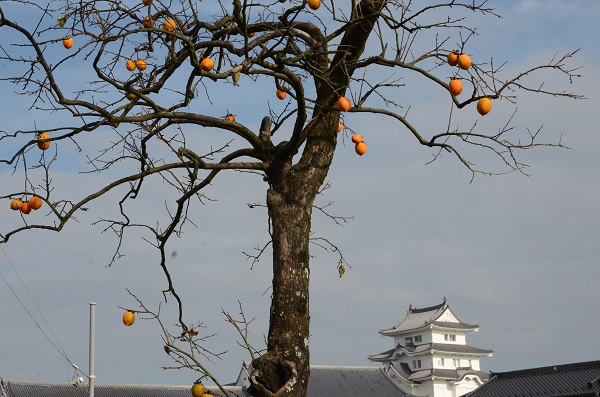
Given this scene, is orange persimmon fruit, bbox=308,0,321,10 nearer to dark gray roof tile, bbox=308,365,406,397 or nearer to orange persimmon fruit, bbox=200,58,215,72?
orange persimmon fruit, bbox=200,58,215,72

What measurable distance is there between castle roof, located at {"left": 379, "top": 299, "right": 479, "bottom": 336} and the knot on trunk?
45.4m

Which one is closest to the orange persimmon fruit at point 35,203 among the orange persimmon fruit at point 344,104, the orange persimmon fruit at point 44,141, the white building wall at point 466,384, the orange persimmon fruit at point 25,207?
the orange persimmon fruit at point 25,207

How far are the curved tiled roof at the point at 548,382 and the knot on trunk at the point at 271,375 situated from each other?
19.8 metres

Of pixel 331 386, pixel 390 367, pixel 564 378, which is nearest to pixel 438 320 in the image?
pixel 390 367

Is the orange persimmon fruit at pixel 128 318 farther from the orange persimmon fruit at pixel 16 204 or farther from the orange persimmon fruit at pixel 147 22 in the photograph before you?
the orange persimmon fruit at pixel 147 22

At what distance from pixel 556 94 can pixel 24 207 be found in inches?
105

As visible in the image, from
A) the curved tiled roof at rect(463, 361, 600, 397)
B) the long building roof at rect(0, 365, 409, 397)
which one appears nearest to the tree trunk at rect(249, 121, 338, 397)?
the curved tiled roof at rect(463, 361, 600, 397)

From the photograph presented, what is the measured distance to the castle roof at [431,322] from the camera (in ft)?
160

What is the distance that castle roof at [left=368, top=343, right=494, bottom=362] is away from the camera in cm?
4734

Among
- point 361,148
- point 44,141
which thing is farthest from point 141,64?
point 361,148

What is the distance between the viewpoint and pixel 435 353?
47375 mm

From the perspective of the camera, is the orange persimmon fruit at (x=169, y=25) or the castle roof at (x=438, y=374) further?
the castle roof at (x=438, y=374)

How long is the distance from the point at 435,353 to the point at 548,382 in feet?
80.0

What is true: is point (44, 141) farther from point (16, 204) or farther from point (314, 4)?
point (314, 4)
